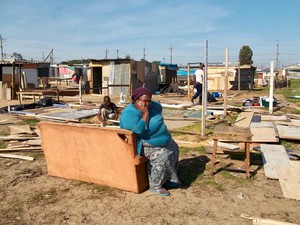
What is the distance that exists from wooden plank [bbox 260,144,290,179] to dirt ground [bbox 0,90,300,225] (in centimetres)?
15

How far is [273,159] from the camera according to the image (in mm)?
5949

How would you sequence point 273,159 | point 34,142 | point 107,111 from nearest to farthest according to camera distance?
point 273,159 → point 34,142 → point 107,111

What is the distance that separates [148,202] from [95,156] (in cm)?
117

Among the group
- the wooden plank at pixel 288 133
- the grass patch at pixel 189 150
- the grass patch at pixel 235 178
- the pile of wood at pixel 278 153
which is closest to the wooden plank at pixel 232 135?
the grass patch at pixel 235 178

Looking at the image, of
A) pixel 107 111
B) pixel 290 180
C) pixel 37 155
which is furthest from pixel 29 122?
pixel 290 180

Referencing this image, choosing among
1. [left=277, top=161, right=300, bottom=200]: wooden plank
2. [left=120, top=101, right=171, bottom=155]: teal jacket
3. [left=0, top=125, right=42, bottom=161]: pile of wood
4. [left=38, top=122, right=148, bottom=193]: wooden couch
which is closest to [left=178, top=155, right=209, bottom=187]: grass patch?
[left=38, top=122, right=148, bottom=193]: wooden couch

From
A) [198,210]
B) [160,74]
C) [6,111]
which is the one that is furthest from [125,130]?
[160,74]

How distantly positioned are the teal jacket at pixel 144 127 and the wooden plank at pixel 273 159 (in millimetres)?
2006

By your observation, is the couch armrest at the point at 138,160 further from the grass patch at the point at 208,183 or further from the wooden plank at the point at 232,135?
the wooden plank at the point at 232,135

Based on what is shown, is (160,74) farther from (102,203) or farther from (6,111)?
(102,203)

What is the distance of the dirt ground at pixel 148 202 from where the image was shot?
3939 mm

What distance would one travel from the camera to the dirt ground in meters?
3.94

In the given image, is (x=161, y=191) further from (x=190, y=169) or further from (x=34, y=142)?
(x=34, y=142)

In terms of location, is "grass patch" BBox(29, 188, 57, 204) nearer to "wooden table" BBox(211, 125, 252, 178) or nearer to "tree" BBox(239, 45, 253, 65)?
"wooden table" BBox(211, 125, 252, 178)
